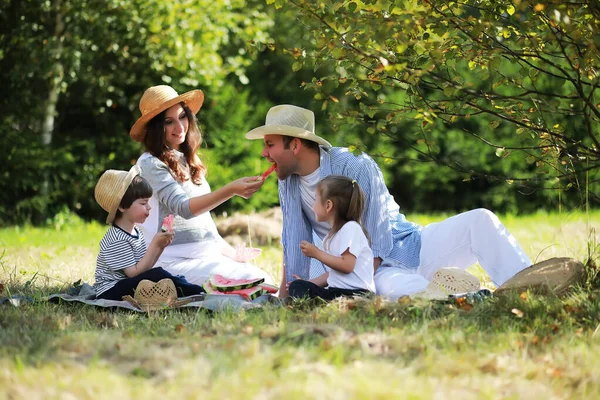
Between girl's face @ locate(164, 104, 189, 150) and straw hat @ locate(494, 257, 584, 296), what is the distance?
7.86 ft

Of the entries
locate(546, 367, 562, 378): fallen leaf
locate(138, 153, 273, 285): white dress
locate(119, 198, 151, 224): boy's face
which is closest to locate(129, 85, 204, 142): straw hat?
locate(138, 153, 273, 285): white dress

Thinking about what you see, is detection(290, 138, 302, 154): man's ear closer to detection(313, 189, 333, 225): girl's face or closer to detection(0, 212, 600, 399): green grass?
detection(313, 189, 333, 225): girl's face

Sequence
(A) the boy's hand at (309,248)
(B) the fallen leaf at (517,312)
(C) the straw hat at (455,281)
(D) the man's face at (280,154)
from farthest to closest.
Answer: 1. (D) the man's face at (280,154)
2. (C) the straw hat at (455,281)
3. (A) the boy's hand at (309,248)
4. (B) the fallen leaf at (517,312)

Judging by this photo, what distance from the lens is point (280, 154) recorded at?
5.23m

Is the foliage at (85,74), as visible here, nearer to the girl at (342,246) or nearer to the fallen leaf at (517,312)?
the girl at (342,246)

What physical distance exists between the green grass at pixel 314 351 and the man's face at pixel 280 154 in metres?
0.99

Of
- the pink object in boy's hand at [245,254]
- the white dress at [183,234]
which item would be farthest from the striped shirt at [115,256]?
the pink object in boy's hand at [245,254]

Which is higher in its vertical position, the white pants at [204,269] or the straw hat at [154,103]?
the straw hat at [154,103]

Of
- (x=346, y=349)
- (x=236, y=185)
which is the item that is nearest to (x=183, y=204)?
(x=236, y=185)

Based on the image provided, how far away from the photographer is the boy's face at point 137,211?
207 inches

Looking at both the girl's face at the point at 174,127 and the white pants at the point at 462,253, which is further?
the girl's face at the point at 174,127

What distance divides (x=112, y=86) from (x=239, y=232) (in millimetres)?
3577

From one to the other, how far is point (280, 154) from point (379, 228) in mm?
754

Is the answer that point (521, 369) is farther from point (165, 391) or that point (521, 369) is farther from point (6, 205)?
point (6, 205)
